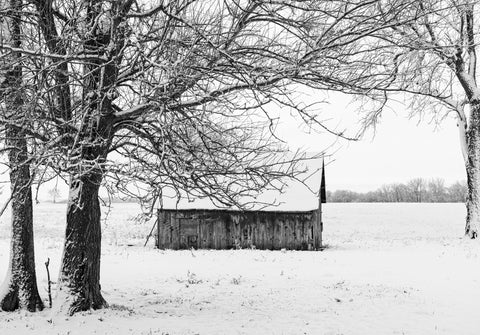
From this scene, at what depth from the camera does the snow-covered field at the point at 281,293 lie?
8422mm

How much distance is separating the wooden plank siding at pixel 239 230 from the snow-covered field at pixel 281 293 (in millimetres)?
1423

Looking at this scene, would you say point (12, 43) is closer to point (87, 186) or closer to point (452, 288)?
point (87, 186)

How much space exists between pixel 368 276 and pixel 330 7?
32.9 ft

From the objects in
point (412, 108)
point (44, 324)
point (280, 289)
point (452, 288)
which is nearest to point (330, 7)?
point (44, 324)

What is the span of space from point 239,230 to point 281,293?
11983 mm

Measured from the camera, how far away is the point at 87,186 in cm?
858

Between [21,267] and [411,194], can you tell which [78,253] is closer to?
[21,267]

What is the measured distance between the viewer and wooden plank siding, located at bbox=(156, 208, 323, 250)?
23422 mm

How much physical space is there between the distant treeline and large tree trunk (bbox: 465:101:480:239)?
7258 centimetres

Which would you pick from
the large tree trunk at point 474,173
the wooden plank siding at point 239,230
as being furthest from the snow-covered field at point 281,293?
the large tree trunk at point 474,173

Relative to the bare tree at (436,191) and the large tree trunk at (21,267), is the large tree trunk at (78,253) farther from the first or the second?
the bare tree at (436,191)

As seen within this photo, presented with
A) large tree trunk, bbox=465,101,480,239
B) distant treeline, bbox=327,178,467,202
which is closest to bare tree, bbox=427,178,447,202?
distant treeline, bbox=327,178,467,202

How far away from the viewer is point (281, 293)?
38.9 ft

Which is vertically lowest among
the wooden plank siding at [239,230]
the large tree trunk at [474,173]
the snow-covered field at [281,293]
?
the snow-covered field at [281,293]
